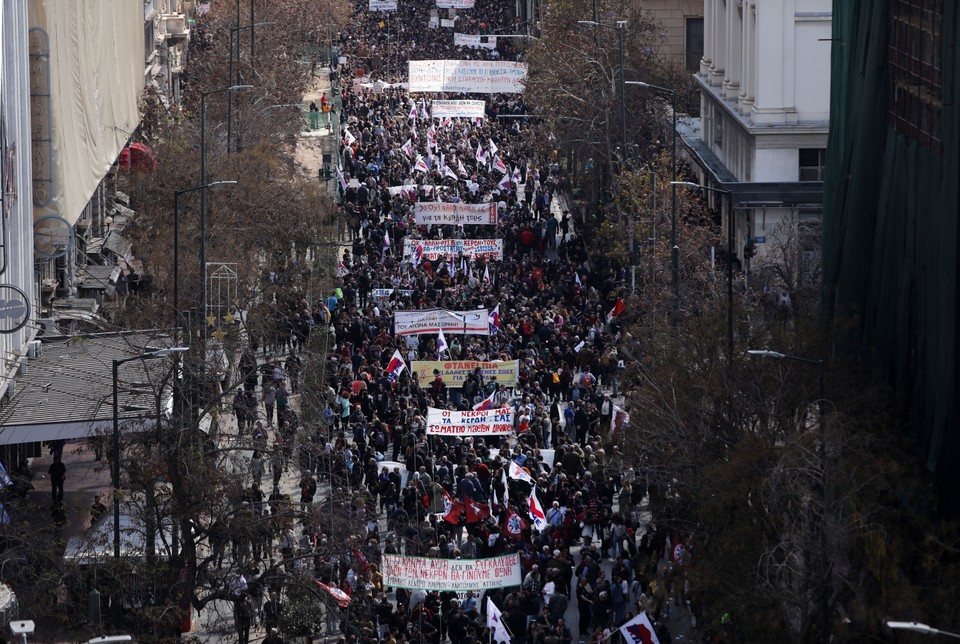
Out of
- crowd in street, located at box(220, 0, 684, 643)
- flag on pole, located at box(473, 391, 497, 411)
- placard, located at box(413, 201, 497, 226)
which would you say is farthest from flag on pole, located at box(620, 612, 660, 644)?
placard, located at box(413, 201, 497, 226)

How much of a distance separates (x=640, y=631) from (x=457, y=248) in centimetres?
2876

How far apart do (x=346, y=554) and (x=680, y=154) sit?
4535cm

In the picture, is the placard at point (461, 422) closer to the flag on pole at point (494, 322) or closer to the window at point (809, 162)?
the flag on pole at point (494, 322)

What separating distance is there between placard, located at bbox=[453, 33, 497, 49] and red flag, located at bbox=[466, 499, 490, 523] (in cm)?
6982

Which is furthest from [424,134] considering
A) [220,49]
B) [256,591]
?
[256,591]

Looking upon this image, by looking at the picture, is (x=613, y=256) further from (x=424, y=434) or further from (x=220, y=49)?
(x=220, y=49)

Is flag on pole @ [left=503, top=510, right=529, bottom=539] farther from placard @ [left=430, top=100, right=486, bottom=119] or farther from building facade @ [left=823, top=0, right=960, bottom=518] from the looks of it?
placard @ [left=430, top=100, right=486, bottom=119]

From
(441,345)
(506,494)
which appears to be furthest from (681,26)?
(506,494)

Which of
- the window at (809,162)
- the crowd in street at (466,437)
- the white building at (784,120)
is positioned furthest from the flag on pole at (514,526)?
the window at (809,162)

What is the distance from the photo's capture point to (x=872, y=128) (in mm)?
41469

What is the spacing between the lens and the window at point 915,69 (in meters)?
37.0

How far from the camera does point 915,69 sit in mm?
38844

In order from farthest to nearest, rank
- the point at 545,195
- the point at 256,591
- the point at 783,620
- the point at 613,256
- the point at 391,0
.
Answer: the point at 391,0 < the point at 545,195 < the point at 613,256 < the point at 256,591 < the point at 783,620

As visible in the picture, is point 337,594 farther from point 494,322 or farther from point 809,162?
point 809,162
